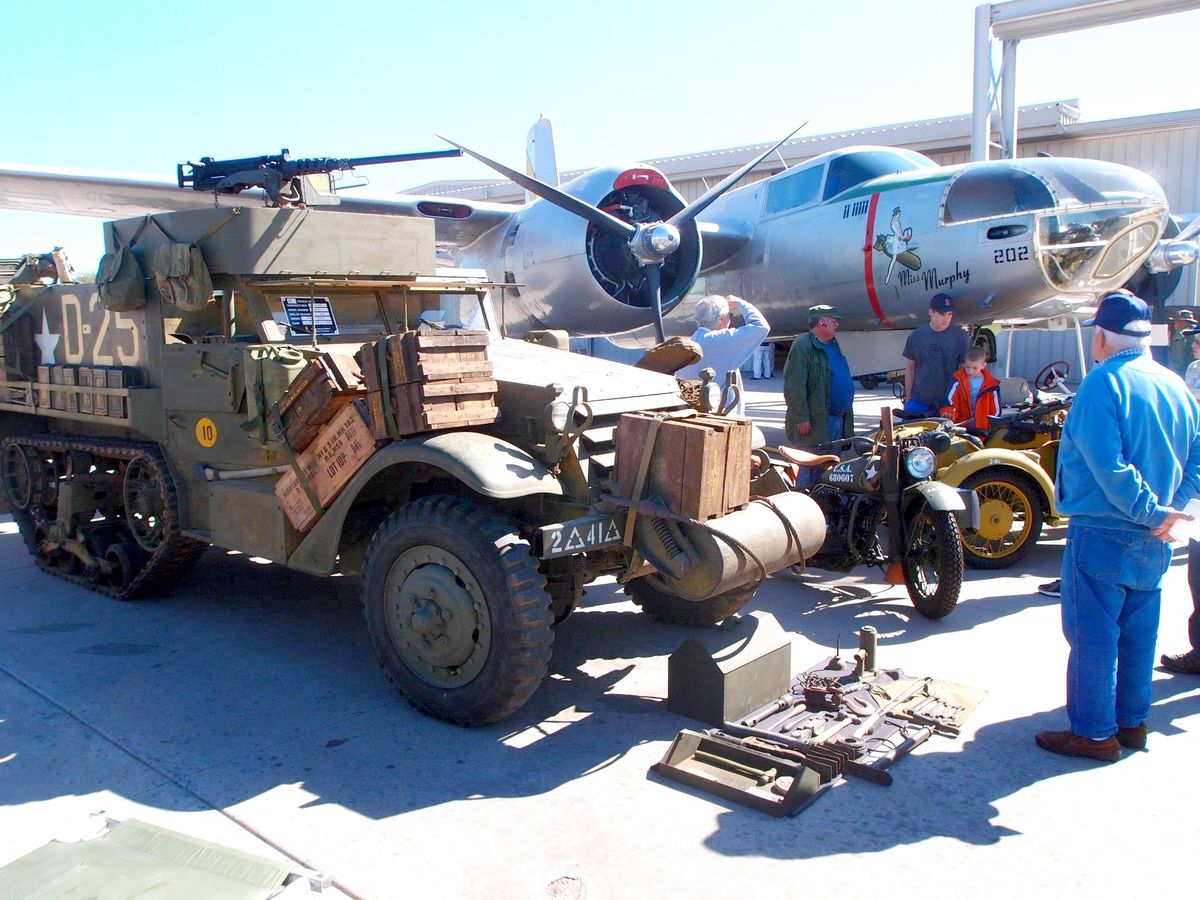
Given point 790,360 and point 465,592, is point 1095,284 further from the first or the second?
point 465,592

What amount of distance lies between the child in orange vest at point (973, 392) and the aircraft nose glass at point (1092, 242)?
2.67m

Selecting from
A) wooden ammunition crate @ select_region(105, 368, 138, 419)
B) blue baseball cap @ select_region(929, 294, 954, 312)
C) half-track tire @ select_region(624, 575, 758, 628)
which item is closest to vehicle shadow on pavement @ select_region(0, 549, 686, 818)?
half-track tire @ select_region(624, 575, 758, 628)

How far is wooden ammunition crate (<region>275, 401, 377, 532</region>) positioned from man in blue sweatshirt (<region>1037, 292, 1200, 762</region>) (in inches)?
113

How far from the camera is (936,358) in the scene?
790 cm

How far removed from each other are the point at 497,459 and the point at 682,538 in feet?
2.65

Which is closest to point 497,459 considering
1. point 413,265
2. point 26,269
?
point 413,265

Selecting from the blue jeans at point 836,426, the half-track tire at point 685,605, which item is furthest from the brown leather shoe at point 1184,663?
the blue jeans at point 836,426

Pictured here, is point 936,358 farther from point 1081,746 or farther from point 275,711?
point 275,711

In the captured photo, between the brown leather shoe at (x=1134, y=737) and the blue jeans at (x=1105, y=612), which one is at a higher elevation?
the blue jeans at (x=1105, y=612)

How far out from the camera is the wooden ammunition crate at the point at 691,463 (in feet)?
12.7

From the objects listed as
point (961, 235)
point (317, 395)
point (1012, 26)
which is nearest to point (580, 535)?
point (317, 395)

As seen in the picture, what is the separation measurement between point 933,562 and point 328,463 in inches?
131

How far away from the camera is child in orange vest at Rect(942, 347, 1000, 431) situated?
24.3ft

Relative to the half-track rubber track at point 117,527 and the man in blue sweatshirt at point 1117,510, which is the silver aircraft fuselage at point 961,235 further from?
the half-track rubber track at point 117,527
